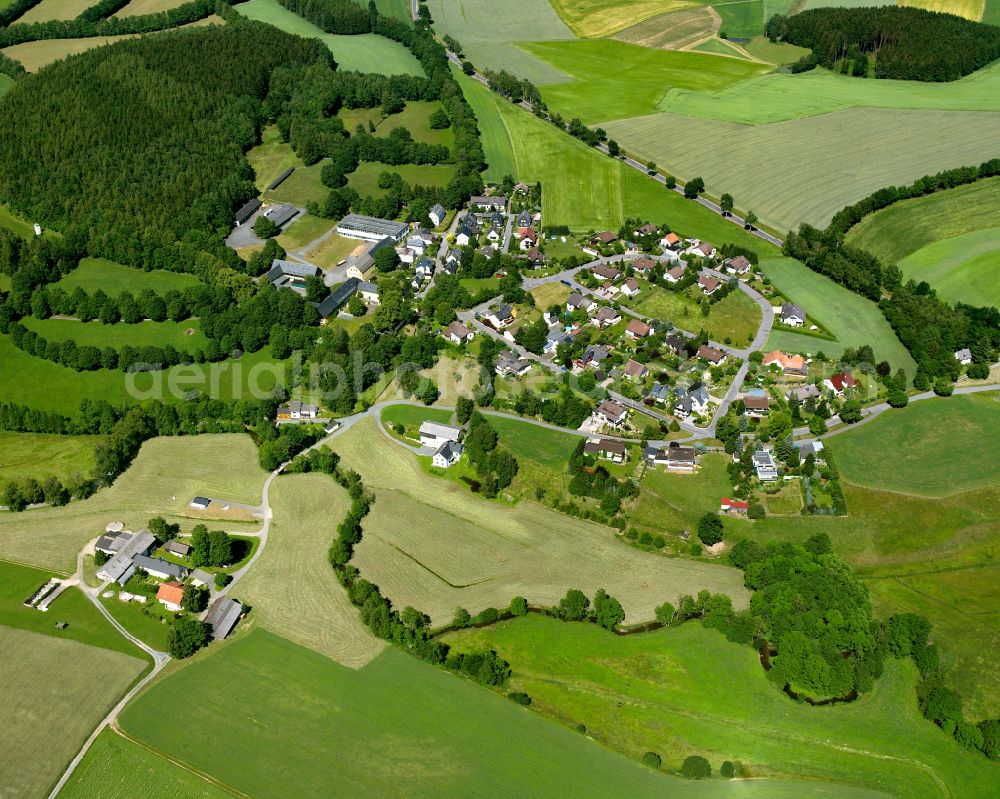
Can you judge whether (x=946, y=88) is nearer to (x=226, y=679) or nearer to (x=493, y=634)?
(x=493, y=634)

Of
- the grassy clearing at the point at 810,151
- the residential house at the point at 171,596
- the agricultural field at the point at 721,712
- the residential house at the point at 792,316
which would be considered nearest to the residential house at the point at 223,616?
the residential house at the point at 171,596

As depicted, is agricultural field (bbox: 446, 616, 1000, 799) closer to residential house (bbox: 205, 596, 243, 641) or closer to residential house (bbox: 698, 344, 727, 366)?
Answer: residential house (bbox: 205, 596, 243, 641)

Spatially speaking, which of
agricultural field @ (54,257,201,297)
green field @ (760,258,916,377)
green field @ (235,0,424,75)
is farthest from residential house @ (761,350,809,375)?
green field @ (235,0,424,75)

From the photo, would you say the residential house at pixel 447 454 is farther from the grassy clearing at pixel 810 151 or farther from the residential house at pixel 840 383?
the grassy clearing at pixel 810 151

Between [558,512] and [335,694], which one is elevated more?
[558,512]

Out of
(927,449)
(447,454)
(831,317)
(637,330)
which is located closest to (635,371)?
(637,330)

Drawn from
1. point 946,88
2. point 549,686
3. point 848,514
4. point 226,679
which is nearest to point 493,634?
point 549,686

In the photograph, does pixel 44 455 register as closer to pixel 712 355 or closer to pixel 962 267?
pixel 712 355
